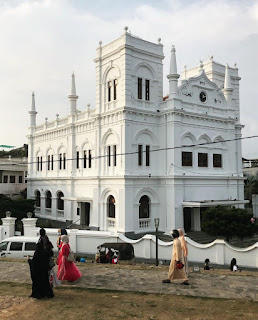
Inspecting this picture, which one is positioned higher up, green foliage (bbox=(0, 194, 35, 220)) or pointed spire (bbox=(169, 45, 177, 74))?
pointed spire (bbox=(169, 45, 177, 74))

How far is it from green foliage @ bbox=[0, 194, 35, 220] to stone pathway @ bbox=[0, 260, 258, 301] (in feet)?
55.6

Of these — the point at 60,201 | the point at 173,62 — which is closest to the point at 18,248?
the point at 60,201

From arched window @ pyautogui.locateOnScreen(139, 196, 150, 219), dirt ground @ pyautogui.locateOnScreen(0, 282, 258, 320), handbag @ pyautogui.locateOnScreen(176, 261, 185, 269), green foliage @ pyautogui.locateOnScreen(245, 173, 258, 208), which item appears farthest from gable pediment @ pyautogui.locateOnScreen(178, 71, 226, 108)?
dirt ground @ pyautogui.locateOnScreen(0, 282, 258, 320)

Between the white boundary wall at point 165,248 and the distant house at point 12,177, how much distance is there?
2189 cm

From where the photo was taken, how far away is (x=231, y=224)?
1875cm

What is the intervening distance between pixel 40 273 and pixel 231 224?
13.5 m

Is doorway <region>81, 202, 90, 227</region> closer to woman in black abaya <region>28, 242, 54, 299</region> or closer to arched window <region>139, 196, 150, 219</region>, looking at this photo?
arched window <region>139, 196, 150, 219</region>

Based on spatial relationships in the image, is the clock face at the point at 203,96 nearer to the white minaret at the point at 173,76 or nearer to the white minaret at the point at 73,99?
the white minaret at the point at 173,76

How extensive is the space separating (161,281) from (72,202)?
1961 centimetres

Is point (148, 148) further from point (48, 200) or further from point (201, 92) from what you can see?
point (48, 200)

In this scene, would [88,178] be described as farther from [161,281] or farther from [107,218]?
[161,281]

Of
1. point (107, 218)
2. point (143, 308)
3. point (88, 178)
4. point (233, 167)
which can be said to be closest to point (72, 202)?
point (88, 178)

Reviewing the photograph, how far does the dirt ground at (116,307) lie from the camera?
6.96 meters

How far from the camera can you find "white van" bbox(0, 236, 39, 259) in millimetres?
15703
